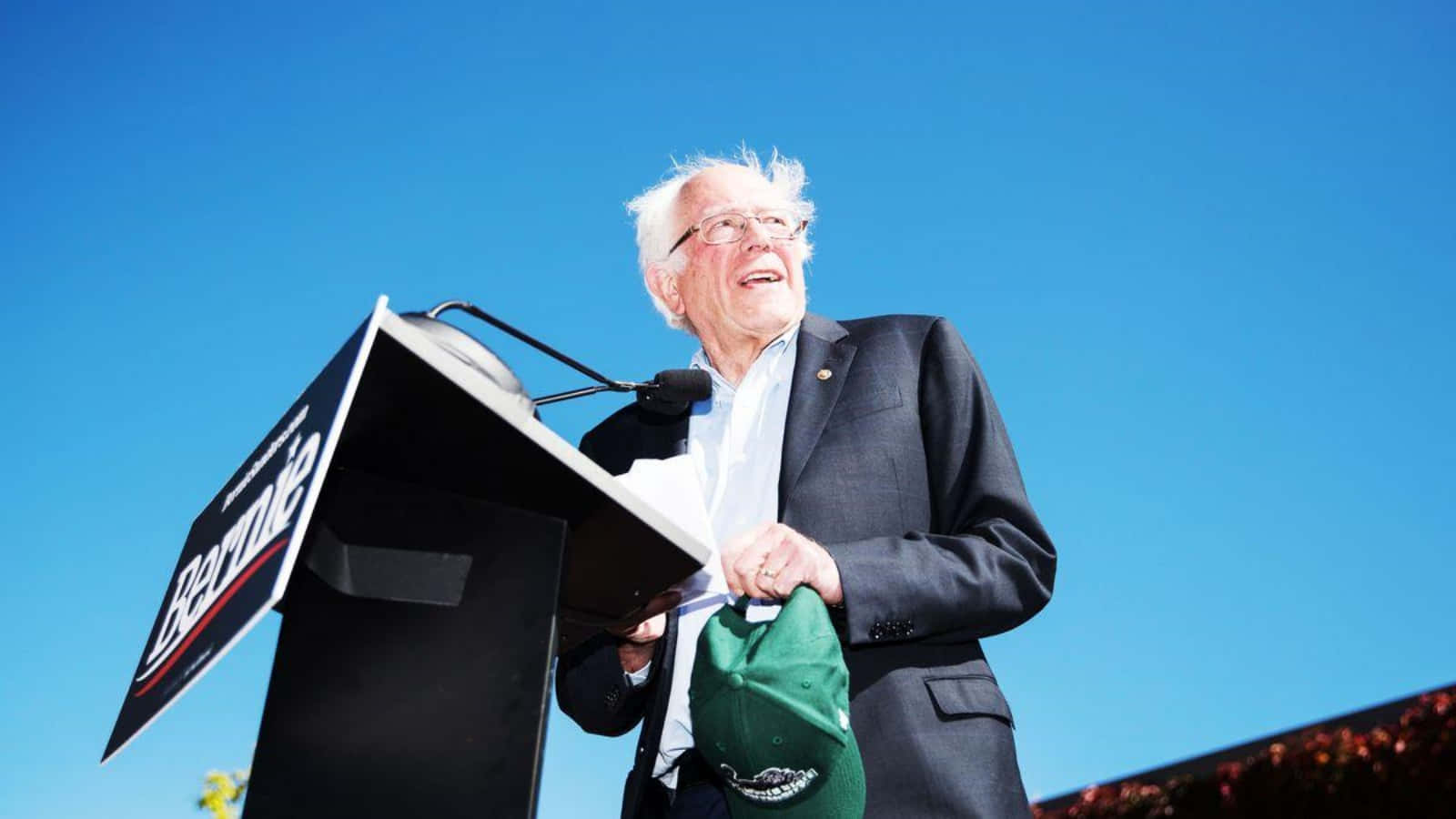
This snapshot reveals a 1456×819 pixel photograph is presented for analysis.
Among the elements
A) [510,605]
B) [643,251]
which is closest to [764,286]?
[643,251]

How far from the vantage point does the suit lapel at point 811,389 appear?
247 cm

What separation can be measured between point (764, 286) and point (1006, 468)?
105 centimetres

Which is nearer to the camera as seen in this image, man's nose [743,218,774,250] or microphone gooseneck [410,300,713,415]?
Result: microphone gooseneck [410,300,713,415]

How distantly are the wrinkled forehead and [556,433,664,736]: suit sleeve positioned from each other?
1.48m

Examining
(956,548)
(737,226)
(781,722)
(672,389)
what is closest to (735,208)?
(737,226)

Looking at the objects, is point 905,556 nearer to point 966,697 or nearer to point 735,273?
point 966,697

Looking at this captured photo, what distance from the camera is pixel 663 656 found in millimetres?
2467

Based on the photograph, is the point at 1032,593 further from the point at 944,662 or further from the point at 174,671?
the point at 174,671

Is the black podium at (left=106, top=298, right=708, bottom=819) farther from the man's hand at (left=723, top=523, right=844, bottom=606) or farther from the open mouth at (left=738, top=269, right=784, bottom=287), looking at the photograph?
the open mouth at (left=738, top=269, right=784, bottom=287)

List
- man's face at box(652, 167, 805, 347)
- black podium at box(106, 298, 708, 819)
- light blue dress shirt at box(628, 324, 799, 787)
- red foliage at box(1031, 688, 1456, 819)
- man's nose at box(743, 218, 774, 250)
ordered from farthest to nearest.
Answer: red foliage at box(1031, 688, 1456, 819), man's nose at box(743, 218, 774, 250), man's face at box(652, 167, 805, 347), light blue dress shirt at box(628, 324, 799, 787), black podium at box(106, 298, 708, 819)

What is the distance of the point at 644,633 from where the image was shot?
87.4 inches

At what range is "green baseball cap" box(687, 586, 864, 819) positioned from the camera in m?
1.67

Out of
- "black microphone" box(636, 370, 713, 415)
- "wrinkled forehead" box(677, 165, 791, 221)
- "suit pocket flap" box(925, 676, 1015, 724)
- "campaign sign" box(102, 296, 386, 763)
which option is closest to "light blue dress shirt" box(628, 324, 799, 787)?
"black microphone" box(636, 370, 713, 415)

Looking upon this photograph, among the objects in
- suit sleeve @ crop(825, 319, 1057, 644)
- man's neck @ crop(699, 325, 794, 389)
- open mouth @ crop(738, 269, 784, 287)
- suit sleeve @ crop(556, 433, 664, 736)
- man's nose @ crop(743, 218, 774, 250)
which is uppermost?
man's nose @ crop(743, 218, 774, 250)
